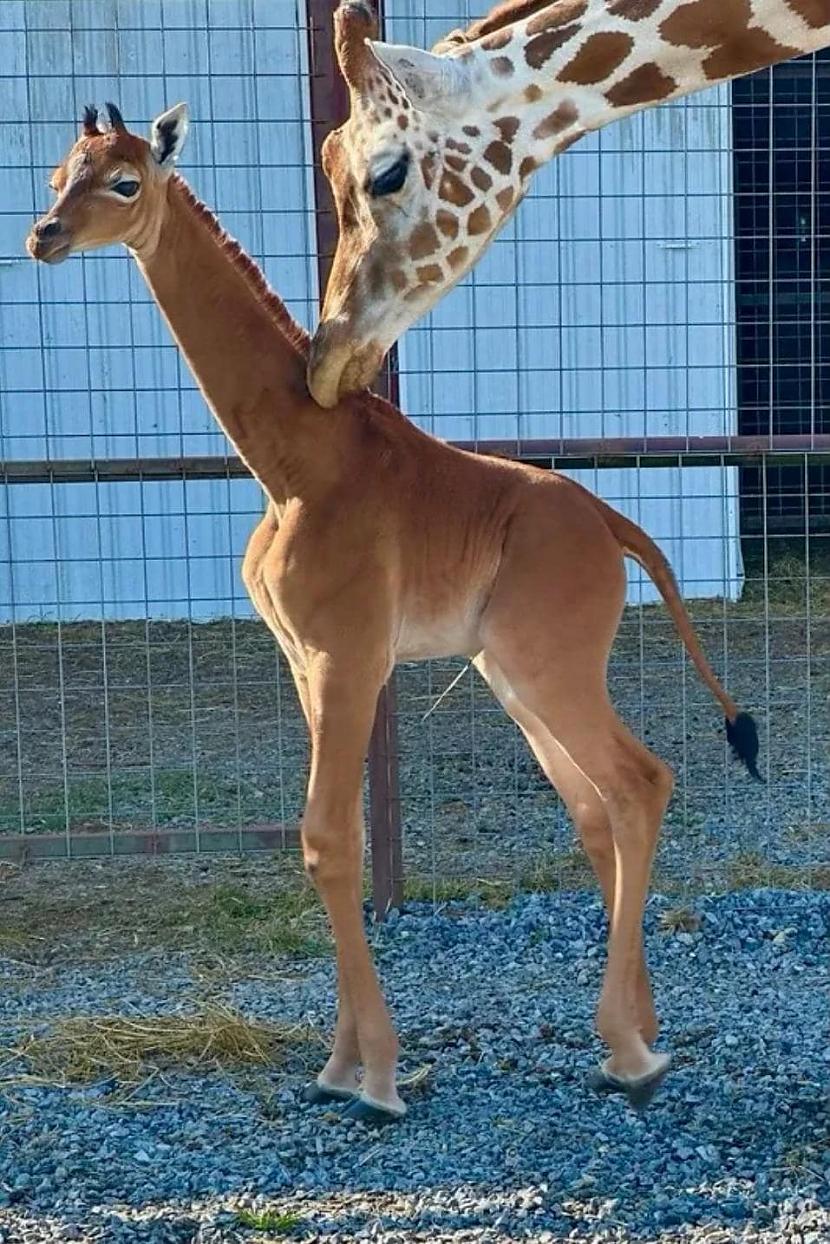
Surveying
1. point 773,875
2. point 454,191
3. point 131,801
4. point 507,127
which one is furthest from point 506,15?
point 131,801

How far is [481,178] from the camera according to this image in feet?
11.2

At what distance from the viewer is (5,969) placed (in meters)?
5.46

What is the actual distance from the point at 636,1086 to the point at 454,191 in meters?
2.23

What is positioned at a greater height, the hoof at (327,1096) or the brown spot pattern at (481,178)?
the brown spot pattern at (481,178)

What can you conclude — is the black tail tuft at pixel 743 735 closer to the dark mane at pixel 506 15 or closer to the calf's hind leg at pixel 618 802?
the calf's hind leg at pixel 618 802

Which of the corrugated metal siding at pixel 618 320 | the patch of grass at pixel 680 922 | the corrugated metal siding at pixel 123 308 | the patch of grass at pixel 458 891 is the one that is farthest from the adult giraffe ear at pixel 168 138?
the corrugated metal siding at pixel 618 320

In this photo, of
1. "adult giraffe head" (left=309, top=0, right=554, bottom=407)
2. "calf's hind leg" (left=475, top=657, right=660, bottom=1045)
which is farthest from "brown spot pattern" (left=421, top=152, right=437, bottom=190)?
"calf's hind leg" (left=475, top=657, right=660, bottom=1045)

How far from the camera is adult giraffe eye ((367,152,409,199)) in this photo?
337 cm

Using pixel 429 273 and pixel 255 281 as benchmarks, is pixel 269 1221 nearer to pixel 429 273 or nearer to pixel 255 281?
pixel 429 273

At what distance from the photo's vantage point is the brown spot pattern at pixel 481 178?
3398 millimetres

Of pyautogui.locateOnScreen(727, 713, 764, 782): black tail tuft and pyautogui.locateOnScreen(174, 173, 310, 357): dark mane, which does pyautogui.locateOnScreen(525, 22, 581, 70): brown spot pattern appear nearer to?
pyautogui.locateOnScreen(174, 173, 310, 357): dark mane

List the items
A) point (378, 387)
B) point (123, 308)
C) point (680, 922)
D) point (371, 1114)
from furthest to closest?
point (123, 308), point (378, 387), point (680, 922), point (371, 1114)

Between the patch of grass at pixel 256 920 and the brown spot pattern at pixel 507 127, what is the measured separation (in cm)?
309

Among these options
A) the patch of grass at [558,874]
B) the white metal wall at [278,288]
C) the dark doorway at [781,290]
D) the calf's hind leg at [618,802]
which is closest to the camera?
the calf's hind leg at [618,802]
